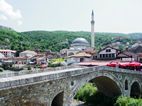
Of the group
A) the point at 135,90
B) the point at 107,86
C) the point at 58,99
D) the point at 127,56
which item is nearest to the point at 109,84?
the point at 107,86

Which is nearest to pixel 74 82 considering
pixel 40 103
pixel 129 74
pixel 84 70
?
pixel 84 70

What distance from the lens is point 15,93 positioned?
1723cm

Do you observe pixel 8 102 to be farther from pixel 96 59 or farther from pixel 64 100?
pixel 96 59

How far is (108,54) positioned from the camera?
50.2 meters

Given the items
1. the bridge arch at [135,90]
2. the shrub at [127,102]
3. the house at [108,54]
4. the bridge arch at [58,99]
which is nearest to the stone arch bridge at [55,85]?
the bridge arch at [58,99]

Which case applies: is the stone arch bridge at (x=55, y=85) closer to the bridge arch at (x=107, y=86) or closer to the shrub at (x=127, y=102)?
the bridge arch at (x=107, y=86)

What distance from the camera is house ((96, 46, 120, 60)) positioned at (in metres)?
49.6

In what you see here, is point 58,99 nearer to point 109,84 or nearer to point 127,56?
point 109,84

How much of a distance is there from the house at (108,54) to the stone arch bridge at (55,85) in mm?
13066

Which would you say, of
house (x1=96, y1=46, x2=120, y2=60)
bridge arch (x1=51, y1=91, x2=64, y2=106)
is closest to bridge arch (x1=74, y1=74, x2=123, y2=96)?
bridge arch (x1=51, y1=91, x2=64, y2=106)

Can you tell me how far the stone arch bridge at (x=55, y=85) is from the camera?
17.1 metres

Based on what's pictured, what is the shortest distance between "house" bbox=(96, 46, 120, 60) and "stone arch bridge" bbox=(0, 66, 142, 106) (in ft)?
42.9

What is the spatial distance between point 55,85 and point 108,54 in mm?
30190

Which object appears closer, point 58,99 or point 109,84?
point 58,99
